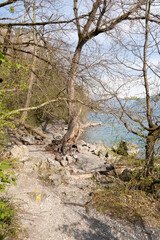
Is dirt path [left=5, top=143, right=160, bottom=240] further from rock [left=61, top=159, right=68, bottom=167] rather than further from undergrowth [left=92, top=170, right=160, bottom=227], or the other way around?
rock [left=61, top=159, right=68, bottom=167]

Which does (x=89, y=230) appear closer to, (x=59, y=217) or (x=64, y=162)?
(x=59, y=217)

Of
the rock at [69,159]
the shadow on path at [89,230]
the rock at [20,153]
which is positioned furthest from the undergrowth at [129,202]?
the rock at [69,159]

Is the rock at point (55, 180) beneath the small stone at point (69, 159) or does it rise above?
above

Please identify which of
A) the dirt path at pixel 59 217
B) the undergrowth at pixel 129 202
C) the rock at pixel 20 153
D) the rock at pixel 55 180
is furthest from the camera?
the rock at pixel 20 153

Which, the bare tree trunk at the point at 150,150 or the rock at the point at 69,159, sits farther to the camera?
the rock at the point at 69,159

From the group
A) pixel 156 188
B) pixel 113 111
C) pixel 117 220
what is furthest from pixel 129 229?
pixel 113 111

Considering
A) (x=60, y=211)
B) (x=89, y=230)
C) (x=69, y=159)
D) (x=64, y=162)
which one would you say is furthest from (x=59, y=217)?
(x=69, y=159)

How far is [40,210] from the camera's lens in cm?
389

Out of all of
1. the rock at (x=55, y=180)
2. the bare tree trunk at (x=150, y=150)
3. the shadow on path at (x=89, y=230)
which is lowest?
the shadow on path at (x=89, y=230)

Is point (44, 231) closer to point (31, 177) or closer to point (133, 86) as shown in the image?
point (31, 177)

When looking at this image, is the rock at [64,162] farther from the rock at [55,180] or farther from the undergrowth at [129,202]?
the undergrowth at [129,202]

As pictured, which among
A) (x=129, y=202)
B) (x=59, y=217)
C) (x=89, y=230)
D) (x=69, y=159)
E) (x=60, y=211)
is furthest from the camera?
(x=69, y=159)

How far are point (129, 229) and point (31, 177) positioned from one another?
8.81ft

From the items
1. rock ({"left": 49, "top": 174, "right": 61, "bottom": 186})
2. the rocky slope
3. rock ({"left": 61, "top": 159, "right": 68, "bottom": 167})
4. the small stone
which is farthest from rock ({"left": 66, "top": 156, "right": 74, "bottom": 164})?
rock ({"left": 49, "top": 174, "right": 61, "bottom": 186})
